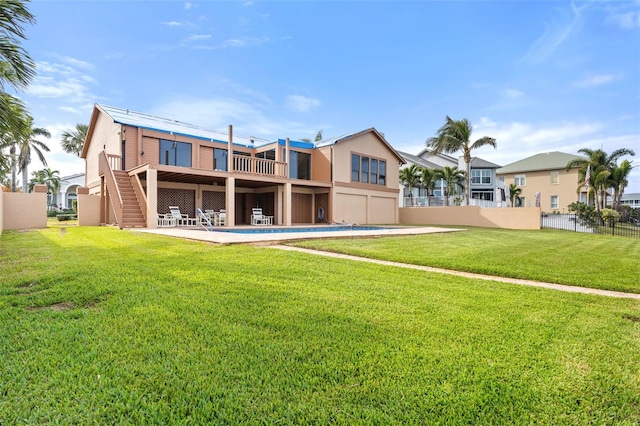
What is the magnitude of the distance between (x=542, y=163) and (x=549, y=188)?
11.0 feet

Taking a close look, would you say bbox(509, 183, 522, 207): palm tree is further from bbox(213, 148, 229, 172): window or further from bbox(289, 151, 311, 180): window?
bbox(213, 148, 229, 172): window

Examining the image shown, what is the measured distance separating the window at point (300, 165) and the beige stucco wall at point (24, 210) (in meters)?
13.2

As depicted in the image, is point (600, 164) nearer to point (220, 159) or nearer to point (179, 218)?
Answer: point (220, 159)

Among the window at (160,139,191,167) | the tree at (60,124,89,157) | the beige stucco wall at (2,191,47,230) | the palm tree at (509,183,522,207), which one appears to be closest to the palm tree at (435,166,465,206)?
the palm tree at (509,183,522,207)

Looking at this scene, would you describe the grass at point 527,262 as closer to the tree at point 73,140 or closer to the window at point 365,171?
the window at point 365,171

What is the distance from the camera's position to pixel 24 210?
672 inches

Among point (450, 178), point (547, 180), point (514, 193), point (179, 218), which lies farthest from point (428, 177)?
point (179, 218)

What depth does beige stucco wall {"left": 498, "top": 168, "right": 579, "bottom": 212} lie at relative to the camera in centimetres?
3988

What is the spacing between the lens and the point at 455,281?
5.12m

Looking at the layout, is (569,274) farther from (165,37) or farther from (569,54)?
(165,37)

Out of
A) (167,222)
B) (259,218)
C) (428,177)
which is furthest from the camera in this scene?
(428,177)

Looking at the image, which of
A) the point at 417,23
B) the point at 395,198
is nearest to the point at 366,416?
the point at 417,23

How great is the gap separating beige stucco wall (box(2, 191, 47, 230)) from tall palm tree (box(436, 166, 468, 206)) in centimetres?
2958

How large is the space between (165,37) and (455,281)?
17210 mm
